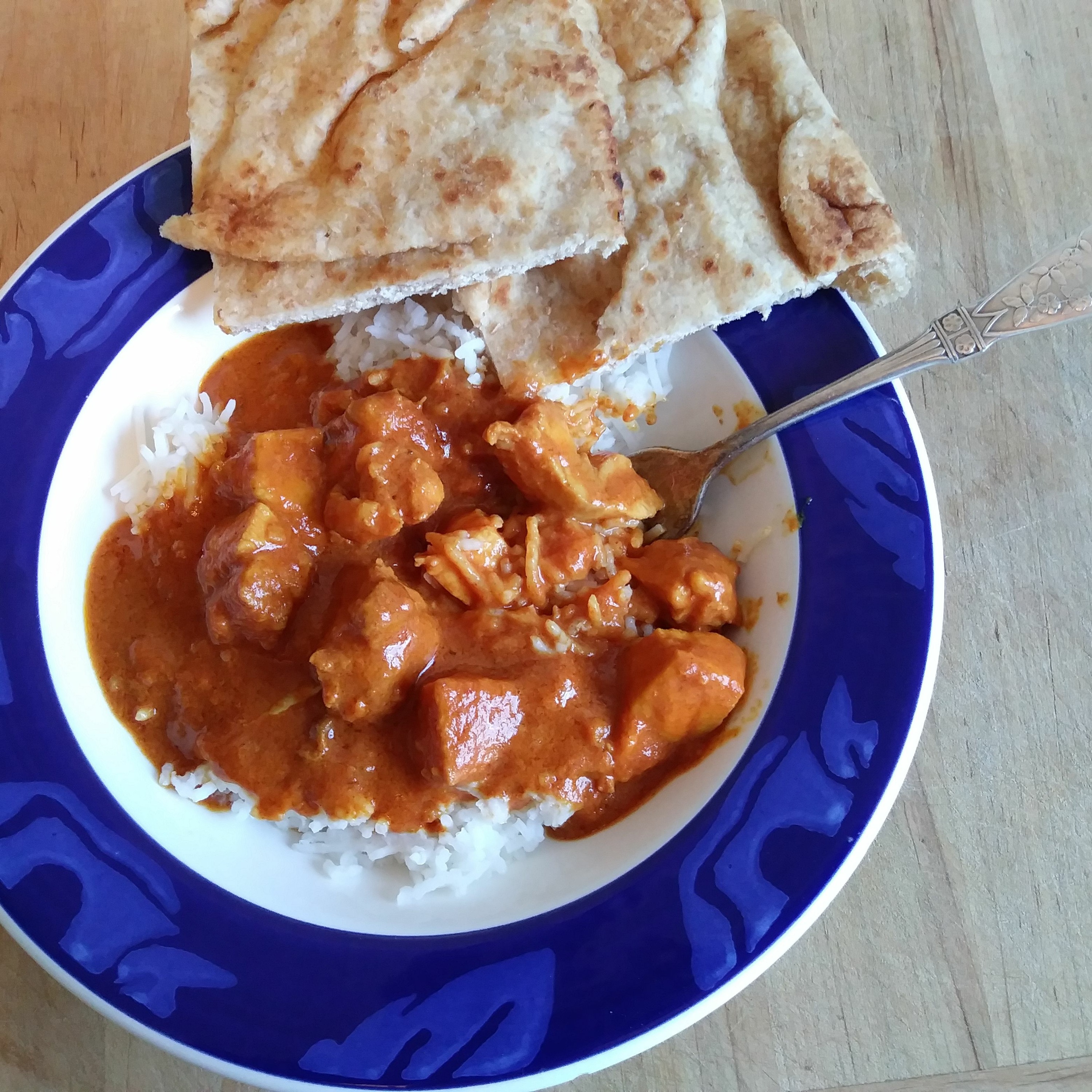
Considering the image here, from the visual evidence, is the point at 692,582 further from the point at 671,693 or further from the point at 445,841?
the point at 445,841

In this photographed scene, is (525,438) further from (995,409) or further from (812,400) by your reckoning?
(995,409)

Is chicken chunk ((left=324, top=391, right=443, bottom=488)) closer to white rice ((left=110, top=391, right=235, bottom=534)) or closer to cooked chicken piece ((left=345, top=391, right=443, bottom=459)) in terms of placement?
cooked chicken piece ((left=345, top=391, right=443, bottom=459))

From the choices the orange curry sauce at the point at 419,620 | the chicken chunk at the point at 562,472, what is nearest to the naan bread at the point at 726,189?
the chicken chunk at the point at 562,472

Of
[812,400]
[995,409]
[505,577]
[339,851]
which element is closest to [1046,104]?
[995,409]

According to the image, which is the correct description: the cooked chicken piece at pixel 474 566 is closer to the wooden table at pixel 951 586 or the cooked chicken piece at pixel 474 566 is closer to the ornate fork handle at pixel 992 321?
the ornate fork handle at pixel 992 321

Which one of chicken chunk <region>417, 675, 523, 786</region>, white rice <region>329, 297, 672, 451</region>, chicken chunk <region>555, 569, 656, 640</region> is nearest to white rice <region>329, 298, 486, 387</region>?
white rice <region>329, 297, 672, 451</region>
